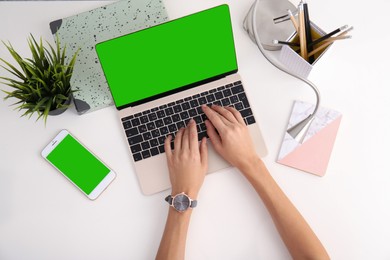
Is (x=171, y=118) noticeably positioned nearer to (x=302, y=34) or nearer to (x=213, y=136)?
(x=213, y=136)

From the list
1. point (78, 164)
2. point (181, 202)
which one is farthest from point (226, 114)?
point (78, 164)

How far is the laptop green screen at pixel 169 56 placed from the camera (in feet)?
2.50

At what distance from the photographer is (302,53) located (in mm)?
776

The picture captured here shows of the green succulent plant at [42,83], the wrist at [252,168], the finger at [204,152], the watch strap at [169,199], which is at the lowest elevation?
the watch strap at [169,199]

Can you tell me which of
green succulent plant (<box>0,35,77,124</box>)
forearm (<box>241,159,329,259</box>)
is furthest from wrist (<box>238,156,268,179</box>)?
green succulent plant (<box>0,35,77,124</box>)

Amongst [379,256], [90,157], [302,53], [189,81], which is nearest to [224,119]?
[189,81]

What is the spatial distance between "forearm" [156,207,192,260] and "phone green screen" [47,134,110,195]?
0.66 ft

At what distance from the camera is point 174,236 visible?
2.55ft

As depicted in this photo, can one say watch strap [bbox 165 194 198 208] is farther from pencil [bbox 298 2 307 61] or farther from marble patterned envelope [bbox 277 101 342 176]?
pencil [bbox 298 2 307 61]

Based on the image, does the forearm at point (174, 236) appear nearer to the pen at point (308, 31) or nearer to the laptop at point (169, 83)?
the laptop at point (169, 83)

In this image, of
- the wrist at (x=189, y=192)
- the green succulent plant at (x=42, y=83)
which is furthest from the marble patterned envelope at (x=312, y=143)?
the green succulent plant at (x=42, y=83)

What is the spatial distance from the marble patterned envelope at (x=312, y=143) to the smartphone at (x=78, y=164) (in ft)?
1.44

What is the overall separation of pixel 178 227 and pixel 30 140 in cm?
44

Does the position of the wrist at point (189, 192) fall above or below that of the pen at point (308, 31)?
below
